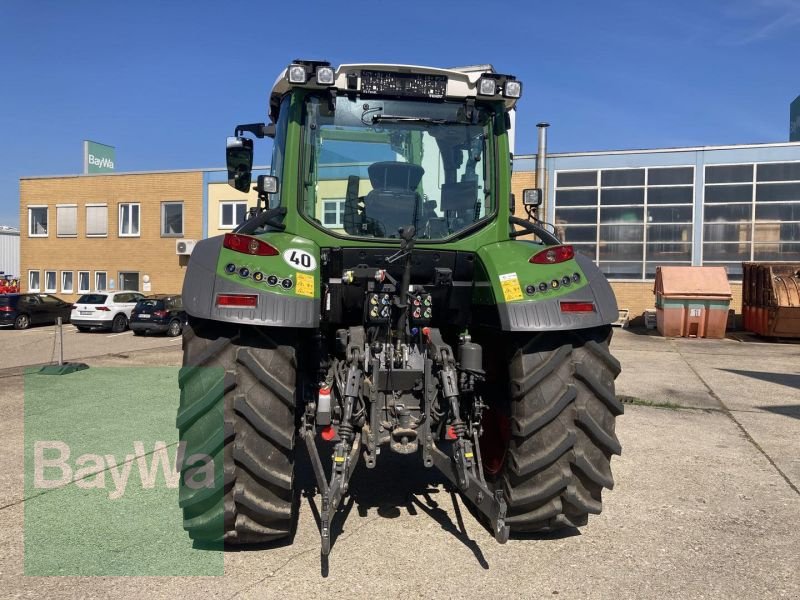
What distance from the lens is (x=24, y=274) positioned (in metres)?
32.7

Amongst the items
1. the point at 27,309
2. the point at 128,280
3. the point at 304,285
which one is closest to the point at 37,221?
the point at 128,280

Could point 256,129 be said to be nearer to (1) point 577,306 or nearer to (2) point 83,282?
(1) point 577,306

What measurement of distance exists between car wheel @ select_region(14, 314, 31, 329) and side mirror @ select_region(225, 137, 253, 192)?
23150 mm

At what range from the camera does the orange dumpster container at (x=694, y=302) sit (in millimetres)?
20247

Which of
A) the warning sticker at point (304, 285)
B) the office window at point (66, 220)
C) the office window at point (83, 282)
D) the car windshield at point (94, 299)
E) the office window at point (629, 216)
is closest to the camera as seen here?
the warning sticker at point (304, 285)

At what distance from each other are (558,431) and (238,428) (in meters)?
1.84

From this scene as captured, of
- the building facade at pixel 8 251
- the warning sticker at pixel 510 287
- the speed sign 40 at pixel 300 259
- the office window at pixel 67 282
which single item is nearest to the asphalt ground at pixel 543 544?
the warning sticker at pixel 510 287

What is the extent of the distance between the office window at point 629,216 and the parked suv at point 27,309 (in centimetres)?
2023

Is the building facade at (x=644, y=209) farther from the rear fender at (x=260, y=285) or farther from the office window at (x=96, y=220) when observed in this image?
the rear fender at (x=260, y=285)

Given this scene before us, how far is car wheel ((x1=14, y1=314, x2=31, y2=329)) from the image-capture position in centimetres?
2427

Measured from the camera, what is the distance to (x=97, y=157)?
124 feet

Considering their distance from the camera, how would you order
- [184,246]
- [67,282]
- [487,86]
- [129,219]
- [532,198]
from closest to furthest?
[487,86] < [532,198] < [184,246] < [129,219] < [67,282]

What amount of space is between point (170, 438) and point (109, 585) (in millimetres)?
3473

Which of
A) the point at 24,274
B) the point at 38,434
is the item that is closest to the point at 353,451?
the point at 38,434
